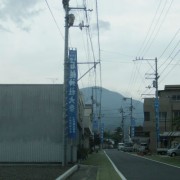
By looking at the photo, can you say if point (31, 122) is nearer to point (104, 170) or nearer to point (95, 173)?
point (104, 170)

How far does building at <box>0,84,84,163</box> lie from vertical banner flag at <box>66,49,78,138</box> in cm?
289

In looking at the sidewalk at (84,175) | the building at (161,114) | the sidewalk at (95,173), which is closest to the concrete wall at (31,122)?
the sidewalk at (95,173)

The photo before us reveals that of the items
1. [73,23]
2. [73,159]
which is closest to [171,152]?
[73,159]

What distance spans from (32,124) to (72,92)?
5256 millimetres

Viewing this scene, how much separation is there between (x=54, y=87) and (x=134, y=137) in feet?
273

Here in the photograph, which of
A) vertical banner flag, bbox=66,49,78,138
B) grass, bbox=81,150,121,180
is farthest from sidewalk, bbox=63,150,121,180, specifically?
vertical banner flag, bbox=66,49,78,138

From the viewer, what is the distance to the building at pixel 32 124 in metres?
37.1

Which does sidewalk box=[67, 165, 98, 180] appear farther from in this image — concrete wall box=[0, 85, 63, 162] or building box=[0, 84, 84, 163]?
concrete wall box=[0, 85, 63, 162]

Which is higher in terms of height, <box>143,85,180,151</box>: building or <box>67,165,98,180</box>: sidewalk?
<box>143,85,180,151</box>: building

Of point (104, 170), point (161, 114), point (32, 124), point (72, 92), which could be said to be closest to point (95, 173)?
point (104, 170)

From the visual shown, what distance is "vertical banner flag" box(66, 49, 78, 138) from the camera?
34062 mm

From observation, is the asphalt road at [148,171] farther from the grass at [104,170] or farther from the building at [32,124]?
the building at [32,124]

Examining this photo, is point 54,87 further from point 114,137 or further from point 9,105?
point 114,137

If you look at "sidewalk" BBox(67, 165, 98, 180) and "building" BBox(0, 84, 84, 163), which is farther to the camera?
"building" BBox(0, 84, 84, 163)
